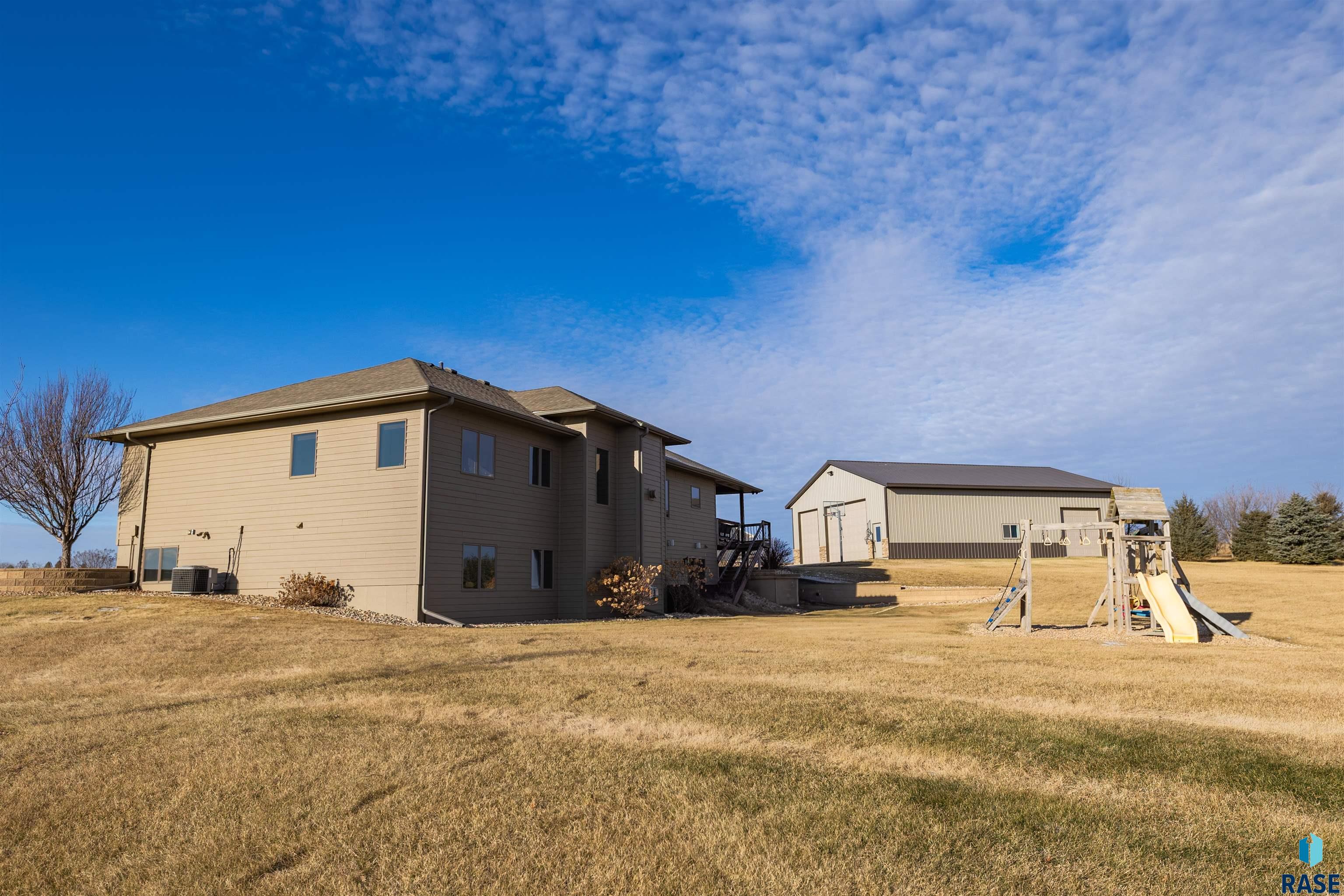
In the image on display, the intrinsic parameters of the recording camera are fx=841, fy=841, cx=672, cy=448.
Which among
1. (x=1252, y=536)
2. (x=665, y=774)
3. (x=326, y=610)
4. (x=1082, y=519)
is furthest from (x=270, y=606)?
(x=1252, y=536)

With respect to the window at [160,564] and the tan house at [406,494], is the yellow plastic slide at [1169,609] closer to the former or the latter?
the tan house at [406,494]

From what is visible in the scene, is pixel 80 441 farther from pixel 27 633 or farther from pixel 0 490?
pixel 27 633

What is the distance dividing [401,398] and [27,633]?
7.78 m

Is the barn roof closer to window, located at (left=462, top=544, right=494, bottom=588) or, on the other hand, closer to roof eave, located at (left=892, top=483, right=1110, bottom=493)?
roof eave, located at (left=892, top=483, right=1110, bottom=493)

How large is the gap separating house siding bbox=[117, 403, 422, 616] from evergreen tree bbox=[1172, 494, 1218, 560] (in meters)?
39.6

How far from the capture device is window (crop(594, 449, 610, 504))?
23.7m

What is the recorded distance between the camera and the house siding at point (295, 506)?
18.5 metres

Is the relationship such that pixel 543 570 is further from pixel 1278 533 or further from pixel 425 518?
pixel 1278 533

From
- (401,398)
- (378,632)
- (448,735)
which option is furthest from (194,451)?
(448,735)

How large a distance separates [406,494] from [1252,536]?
4254 centimetres

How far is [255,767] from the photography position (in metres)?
5.94

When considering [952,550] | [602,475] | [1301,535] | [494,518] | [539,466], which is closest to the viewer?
[494,518]

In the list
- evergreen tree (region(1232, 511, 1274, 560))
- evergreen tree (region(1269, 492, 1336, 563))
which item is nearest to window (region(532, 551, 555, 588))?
evergreen tree (region(1269, 492, 1336, 563))

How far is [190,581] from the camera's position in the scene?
65.2 feet
